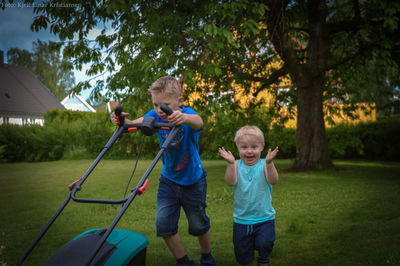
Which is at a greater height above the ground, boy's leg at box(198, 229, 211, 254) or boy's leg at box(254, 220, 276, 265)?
boy's leg at box(254, 220, 276, 265)

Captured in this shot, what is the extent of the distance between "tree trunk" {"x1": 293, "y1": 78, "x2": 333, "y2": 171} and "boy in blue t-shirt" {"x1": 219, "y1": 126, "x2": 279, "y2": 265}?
7.81m

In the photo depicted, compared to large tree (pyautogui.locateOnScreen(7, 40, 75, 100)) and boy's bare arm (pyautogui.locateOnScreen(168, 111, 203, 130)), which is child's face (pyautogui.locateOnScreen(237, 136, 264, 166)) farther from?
large tree (pyautogui.locateOnScreen(7, 40, 75, 100))

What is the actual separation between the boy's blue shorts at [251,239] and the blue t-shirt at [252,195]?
0.15 ft

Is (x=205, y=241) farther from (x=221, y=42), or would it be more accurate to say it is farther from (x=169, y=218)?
(x=221, y=42)

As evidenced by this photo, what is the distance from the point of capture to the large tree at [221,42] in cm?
668

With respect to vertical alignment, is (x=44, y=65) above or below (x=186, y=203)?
above

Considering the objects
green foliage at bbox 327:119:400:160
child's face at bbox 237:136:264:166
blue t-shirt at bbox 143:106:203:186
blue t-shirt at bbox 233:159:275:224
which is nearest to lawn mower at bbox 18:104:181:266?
blue t-shirt at bbox 143:106:203:186

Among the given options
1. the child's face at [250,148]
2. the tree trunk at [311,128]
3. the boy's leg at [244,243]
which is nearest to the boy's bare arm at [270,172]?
the child's face at [250,148]

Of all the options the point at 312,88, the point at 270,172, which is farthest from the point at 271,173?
the point at 312,88

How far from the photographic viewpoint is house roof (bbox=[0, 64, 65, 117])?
1681cm

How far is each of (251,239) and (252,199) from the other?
31cm

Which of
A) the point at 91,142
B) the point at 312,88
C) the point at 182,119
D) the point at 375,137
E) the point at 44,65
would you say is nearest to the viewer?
the point at 182,119

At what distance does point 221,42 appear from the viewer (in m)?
6.22

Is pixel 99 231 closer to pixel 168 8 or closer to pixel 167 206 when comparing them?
pixel 167 206
